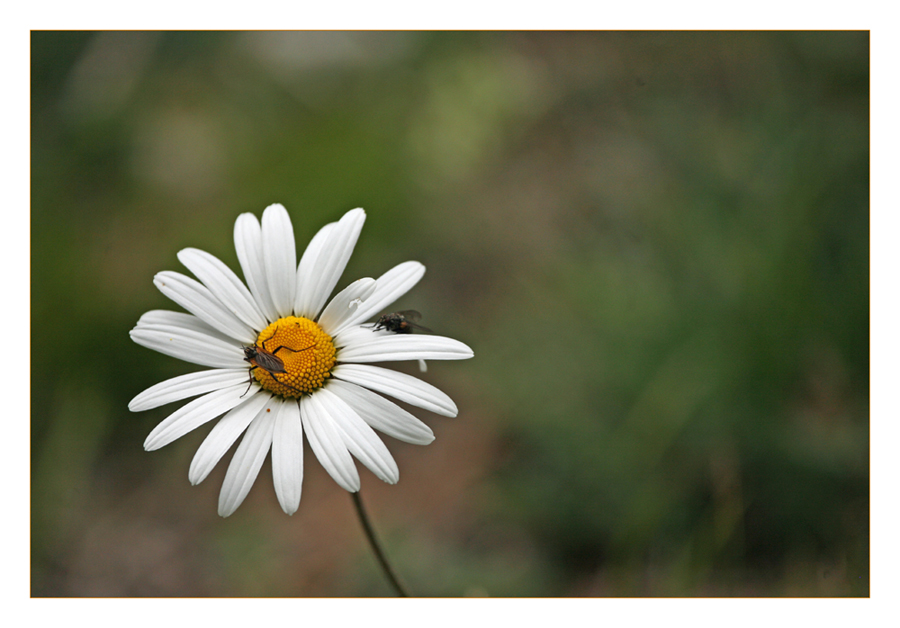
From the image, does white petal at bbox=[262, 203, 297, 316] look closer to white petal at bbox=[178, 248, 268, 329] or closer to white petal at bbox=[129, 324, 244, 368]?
white petal at bbox=[178, 248, 268, 329]

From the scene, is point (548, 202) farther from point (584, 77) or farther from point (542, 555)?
point (542, 555)

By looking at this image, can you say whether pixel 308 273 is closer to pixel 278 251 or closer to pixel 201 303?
pixel 278 251

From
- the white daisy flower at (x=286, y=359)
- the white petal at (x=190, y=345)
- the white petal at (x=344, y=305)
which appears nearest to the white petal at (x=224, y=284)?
the white daisy flower at (x=286, y=359)

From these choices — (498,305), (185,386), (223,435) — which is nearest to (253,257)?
(185,386)

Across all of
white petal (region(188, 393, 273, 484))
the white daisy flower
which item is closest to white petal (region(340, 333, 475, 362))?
the white daisy flower

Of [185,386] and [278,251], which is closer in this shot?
[185,386]

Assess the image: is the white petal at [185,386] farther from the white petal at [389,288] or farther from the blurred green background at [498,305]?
the blurred green background at [498,305]

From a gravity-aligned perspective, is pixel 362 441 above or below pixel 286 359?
below
